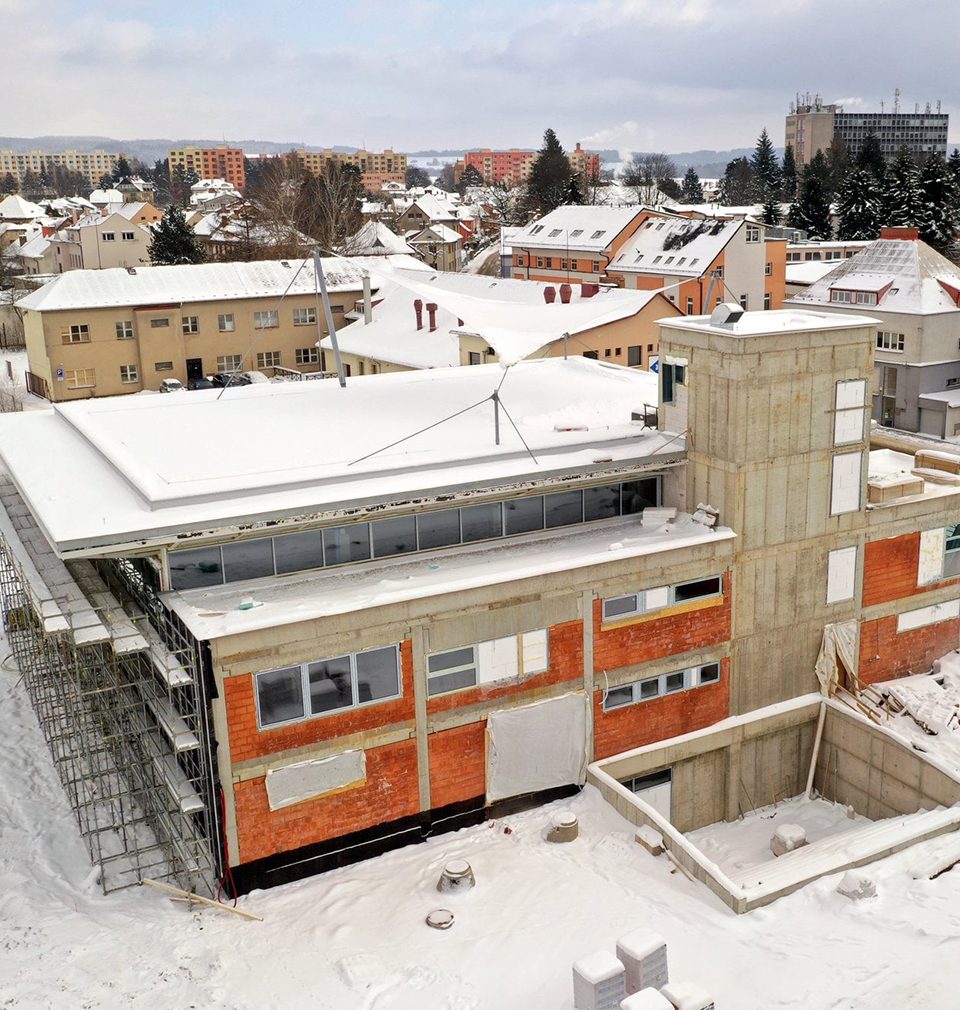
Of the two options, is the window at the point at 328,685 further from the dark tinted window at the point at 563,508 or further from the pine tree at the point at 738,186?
the pine tree at the point at 738,186

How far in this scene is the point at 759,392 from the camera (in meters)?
20.8

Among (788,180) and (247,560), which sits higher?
(788,180)

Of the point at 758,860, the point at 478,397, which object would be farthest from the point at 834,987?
the point at 478,397

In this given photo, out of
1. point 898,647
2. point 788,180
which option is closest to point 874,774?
point 898,647

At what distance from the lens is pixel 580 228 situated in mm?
69000

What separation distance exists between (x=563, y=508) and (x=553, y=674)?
12.2 feet

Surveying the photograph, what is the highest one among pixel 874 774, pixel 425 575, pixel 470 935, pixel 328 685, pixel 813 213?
pixel 813 213

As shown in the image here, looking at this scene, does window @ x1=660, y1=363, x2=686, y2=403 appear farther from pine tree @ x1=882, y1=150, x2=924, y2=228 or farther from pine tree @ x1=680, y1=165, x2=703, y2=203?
pine tree @ x1=680, y1=165, x2=703, y2=203

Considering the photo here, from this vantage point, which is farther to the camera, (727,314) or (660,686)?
(727,314)

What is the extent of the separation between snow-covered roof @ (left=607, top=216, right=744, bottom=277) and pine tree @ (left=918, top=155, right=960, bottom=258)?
1967 cm

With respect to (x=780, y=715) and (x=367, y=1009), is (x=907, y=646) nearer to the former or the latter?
(x=780, y=715)

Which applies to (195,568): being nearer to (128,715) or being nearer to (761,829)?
(128,715)

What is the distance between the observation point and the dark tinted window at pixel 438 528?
20.3 meters

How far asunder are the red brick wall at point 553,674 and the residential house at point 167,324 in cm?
3542
